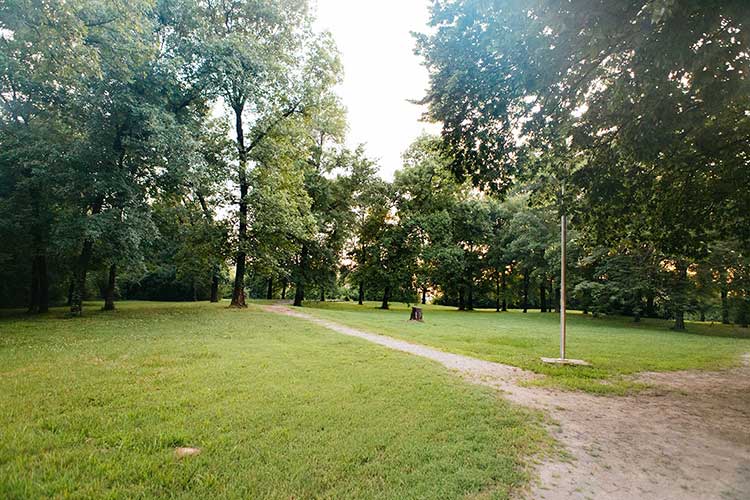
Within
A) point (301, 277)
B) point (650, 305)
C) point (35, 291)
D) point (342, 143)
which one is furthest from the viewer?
point (342, 143)

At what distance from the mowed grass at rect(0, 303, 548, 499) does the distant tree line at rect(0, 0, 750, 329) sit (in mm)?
5010

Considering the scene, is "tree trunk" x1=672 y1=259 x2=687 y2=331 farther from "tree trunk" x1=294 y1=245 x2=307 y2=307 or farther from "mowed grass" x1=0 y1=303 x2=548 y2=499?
"tree trunk" x1=294 y1=245 x2=307 y2=307

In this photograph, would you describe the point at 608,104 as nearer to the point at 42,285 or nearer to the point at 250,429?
the point at 250,429

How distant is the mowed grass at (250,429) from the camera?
10.2ft

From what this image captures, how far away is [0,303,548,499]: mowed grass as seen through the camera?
10.2 feet

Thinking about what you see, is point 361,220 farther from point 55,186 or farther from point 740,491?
point 740,491

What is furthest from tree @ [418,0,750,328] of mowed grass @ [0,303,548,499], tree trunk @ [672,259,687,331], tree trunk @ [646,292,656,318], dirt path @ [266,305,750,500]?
tree trunk @ [646,292,656,318]

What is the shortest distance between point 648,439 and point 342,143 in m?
32.1

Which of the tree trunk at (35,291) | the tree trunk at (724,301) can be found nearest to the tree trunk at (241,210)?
the tree trunk at (35,291)

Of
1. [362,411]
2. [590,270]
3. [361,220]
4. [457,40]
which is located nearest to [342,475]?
[362,411]

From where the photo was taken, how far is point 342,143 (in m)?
33.6

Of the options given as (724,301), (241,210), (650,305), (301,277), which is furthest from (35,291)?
(724,301)

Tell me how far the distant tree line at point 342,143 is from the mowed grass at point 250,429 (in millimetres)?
5010

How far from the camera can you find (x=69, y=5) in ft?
27.4
